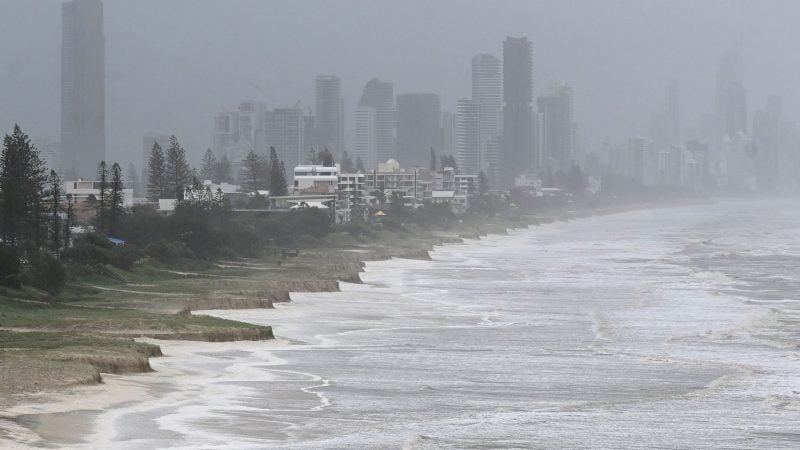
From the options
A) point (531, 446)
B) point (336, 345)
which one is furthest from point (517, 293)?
point (531, 446)

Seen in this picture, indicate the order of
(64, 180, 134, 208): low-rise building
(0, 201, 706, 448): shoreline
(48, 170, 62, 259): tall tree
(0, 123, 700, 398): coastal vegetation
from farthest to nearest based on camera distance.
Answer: (64, 180, 134, 208): low-rise building
(48, 170, 62, 259): tall tree
(0, 123, 700, 398): coastal vegetation
(0, 201, 706, 448): shoreline

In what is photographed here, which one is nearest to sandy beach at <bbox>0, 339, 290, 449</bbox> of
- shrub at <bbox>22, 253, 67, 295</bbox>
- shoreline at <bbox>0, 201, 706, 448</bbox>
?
shoreline at <bbox>0, 201, 706, 448</bbox>

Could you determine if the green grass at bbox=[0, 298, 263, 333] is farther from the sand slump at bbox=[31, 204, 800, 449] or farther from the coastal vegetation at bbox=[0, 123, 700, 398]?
the sand slump at bbox=[31, 204, 800, 449]

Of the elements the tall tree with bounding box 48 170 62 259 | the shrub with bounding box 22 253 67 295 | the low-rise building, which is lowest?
the shrub with bounding box 22 253 67 295

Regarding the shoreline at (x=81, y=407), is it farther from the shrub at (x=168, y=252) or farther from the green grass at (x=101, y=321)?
the shrub at (x=168, y=252)

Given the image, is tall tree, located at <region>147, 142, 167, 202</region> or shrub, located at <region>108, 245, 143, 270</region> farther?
tall tree, located at <region>147, 142, 167, 202</region>

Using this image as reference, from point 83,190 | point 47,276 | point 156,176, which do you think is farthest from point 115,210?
point 83,190

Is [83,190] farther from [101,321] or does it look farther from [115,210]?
[101,321]

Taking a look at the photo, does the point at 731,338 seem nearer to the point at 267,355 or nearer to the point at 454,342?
the point at 454,342
